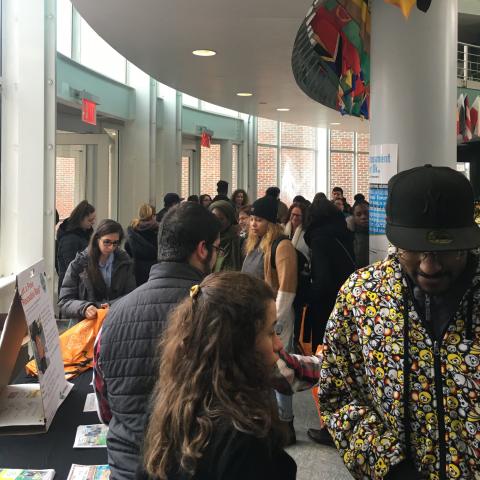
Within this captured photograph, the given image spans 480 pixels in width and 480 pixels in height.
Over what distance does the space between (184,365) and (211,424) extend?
0.48 ft

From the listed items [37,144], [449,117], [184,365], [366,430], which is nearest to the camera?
[184,365]

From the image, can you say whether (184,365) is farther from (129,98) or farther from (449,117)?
(129,98)

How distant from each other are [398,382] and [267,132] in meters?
15.6

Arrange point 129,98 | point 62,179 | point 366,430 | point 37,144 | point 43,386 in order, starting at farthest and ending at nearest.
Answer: point 129,98 → point 62,179 → point 37,144 → point 43,386 → point 366,430

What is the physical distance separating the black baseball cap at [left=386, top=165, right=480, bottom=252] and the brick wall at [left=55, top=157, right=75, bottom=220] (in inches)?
316

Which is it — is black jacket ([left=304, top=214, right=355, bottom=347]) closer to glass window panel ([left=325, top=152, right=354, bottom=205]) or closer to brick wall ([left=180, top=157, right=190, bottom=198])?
brick wall ([left=180, top=157, right=190, bottom=198])

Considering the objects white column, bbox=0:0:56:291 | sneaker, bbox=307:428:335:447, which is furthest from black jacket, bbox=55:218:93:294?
sneaker, bbox=307:428:335:447

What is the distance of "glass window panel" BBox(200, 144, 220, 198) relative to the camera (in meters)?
14.1

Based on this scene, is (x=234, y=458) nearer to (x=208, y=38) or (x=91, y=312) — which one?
(x=91, y=312)

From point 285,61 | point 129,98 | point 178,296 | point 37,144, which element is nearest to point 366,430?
point 178,296

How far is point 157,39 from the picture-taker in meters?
5.75

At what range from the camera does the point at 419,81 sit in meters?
3.30

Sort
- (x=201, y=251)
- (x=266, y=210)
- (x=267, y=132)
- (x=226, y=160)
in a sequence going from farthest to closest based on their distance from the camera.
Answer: (x=267, y=132) → (x=226, y=160) → (x=266, y=210) → (x=201, y=251)

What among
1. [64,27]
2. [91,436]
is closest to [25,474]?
[91,436]
